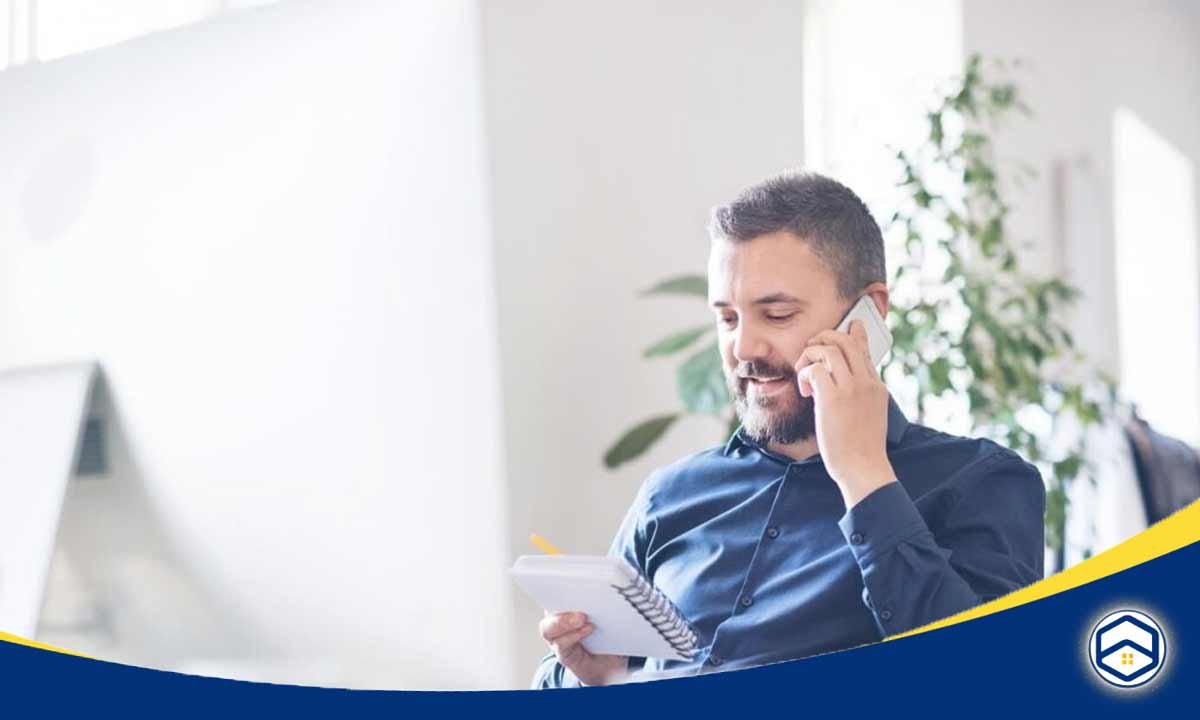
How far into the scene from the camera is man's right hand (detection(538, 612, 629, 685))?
1.25m

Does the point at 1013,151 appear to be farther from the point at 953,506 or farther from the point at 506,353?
the point at 953,506

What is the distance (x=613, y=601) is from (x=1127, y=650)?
0.40 m

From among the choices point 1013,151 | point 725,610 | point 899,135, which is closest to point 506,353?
point 725,610

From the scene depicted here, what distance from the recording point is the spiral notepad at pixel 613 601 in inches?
45.2

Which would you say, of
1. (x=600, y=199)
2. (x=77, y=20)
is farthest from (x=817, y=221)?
(x=77, y=20)

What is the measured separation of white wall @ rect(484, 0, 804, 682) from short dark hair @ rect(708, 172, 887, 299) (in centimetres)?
121

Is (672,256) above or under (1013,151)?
under

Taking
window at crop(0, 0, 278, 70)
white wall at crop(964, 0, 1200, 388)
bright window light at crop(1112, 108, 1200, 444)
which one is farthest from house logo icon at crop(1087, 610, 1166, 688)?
bright window light at crop(1112, 108, 1200, 444)

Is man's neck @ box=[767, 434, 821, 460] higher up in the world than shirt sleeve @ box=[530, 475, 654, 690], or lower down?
higher up

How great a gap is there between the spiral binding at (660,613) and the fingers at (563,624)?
0.28 ft

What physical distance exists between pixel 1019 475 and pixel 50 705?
846mm

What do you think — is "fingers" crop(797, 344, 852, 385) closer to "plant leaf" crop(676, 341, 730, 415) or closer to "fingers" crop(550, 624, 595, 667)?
"fingers" crop(550, 624, 595, 667)

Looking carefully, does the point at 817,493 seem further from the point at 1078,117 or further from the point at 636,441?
the point at 1078,117

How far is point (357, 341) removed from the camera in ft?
4.75
